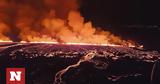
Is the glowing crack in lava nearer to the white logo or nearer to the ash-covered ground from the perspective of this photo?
the ash-covered ground

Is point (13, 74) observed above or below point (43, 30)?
below

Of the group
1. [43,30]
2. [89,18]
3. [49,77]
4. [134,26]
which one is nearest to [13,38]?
[43,30]

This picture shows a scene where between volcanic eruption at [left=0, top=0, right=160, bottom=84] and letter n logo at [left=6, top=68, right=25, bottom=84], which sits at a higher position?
volcanic eruption at [left=0, top=0, right=160, bottom=84]

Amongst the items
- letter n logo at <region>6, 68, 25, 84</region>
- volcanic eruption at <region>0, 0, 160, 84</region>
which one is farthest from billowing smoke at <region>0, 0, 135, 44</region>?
letter n logo at <region>6, 68, 25, 84</region>

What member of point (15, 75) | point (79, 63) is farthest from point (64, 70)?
point (15, 75)

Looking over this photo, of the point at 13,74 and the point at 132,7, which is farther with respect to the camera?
the point at 132,7

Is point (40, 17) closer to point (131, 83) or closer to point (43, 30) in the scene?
point (43, 30)
